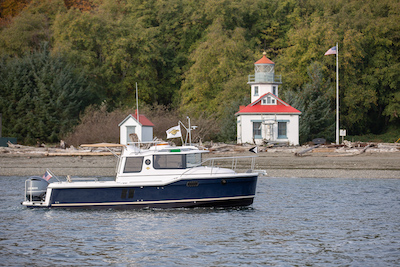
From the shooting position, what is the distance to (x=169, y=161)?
20.9m

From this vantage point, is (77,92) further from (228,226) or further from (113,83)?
(228,226)

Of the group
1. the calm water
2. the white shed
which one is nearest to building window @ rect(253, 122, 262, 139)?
the white shed

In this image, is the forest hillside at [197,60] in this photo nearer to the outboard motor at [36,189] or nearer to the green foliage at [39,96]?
the green foliage at [39,96]

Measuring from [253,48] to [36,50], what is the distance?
26131 millimetres

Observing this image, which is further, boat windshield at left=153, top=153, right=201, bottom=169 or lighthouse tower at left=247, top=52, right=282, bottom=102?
lighthouse tower at left=247, top=52, right=282, bottom=102

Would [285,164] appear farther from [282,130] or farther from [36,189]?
[36,189]

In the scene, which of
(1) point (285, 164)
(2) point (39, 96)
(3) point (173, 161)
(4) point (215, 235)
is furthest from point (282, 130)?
(4) point (215, 235)

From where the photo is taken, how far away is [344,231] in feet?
57.8

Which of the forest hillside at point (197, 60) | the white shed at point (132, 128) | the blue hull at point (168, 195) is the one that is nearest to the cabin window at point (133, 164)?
the blue hull at point (168, 195)

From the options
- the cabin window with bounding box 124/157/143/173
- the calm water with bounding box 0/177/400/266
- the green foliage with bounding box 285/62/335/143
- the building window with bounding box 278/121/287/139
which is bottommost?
the calm water with bounding box 0/177/400/266

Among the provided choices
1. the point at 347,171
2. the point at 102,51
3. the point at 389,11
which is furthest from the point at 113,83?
the point at 347,171

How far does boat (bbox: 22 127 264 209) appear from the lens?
20.3 meters

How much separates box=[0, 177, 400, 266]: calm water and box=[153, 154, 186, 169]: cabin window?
5.66 ft

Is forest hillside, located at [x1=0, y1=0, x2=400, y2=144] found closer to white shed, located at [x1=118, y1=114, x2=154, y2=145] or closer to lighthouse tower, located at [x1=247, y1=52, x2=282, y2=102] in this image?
lighthouse tower, located at [x1=247, y1=52, x2=282, y2=102]
